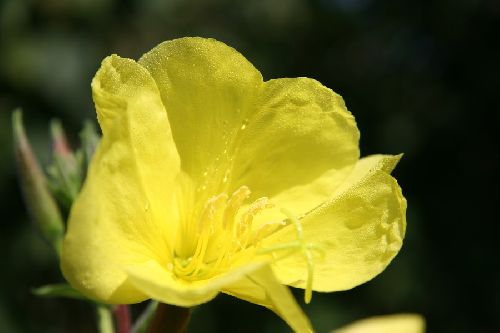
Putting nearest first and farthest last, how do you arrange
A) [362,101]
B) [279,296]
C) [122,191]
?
[279,296] < [122,191] < [362,101]

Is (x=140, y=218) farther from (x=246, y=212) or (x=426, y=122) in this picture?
(x=426, y=122)

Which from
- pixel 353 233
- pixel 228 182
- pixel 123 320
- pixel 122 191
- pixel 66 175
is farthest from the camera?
pixel 66 175

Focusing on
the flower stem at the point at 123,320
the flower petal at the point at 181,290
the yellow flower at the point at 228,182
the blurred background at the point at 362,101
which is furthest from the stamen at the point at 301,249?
the blurred background at the point at 362,101

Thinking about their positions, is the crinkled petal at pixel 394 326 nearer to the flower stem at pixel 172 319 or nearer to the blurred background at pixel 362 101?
the flower stem at pixel 172 319

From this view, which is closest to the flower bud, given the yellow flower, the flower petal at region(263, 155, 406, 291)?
the yellow flower

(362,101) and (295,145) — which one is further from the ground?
(295,145)

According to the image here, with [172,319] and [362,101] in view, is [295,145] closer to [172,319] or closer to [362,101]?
[172,319]

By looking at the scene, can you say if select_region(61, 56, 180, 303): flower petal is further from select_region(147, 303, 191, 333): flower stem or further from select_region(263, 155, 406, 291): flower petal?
select_region(263, 155, 406, 291): flower petal

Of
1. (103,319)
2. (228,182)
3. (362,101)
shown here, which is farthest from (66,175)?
(362,101)
